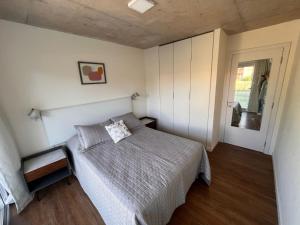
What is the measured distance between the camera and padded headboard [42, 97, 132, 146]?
6.91 ft

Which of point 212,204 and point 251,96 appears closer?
point 212,204

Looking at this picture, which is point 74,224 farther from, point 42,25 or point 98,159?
point 42,25

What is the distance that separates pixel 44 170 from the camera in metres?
1.80

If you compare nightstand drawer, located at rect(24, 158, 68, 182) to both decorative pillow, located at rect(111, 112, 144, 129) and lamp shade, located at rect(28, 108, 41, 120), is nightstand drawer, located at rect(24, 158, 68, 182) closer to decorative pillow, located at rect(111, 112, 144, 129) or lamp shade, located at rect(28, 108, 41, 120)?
lamp shade, located at rect(28, 108, 41, 120)

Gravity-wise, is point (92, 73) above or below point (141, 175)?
above

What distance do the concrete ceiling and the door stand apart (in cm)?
58

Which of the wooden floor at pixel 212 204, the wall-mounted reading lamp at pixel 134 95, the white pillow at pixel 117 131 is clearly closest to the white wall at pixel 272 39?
the wooden floor at pixel 212 204

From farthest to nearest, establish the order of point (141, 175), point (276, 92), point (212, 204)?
point (276, 92)
point (212, 204)
point (141, 175)

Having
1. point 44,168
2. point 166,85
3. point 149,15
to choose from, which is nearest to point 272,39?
point 166,85

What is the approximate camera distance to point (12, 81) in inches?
69.4

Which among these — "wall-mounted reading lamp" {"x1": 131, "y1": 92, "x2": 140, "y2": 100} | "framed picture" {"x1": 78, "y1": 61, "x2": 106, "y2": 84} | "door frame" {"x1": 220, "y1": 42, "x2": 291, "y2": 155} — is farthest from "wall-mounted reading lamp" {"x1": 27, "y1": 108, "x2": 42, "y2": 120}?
"door frame" {"x1": 220, "y1": 42, "x2": 291, "y2": 155}

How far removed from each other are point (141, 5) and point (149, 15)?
0.28 meters

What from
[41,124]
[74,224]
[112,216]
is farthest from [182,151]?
[41,124]

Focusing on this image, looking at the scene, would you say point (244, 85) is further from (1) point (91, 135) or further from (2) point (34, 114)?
(2) point (34, 114)
